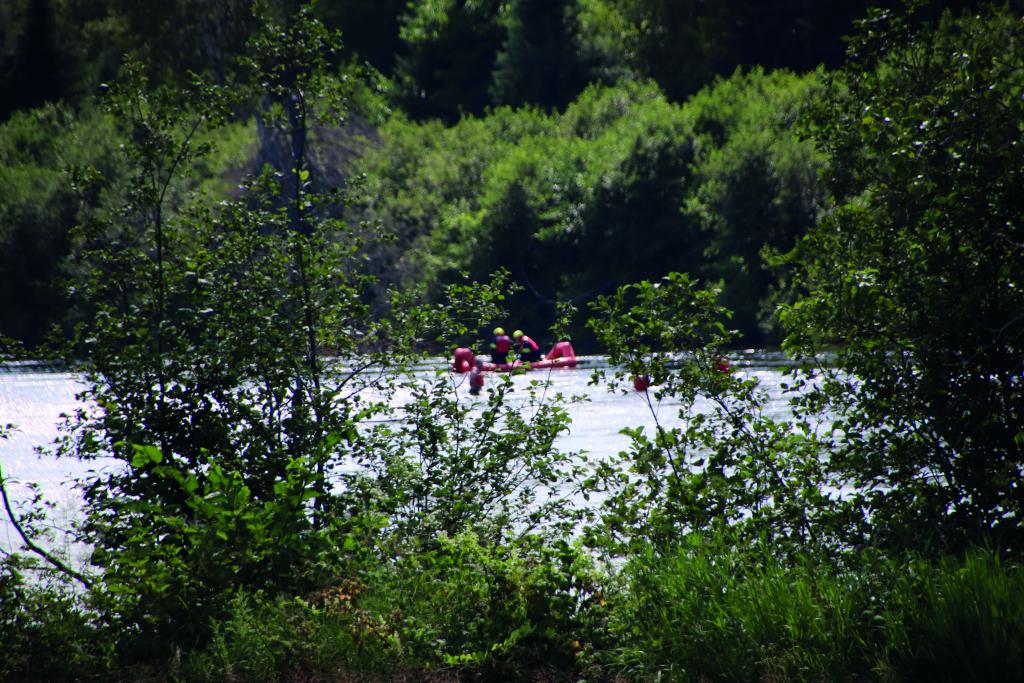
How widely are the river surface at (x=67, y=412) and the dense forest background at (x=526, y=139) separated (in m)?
2.80

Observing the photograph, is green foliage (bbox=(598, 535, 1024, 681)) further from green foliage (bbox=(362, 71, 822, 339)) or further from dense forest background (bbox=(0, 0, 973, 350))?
green foliage (bbox=(362, 71, 822, 339))

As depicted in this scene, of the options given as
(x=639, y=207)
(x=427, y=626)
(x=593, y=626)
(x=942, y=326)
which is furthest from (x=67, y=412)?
(x=639, y=207)

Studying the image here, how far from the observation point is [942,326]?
612 cm

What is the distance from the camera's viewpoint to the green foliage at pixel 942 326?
600 cm

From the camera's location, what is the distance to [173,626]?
5.44 metres

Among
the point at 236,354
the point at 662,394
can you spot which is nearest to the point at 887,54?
the point at 662,394

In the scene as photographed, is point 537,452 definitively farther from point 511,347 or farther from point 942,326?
point 942,326

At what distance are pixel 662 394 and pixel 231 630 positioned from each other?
103 inches

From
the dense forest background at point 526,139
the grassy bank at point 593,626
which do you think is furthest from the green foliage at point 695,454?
the dense forest background at point 526,139

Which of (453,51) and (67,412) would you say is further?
(453,51)

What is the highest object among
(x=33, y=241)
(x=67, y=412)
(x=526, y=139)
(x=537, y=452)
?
(x=526, y=139)

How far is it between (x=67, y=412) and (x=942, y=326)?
47.3 ft

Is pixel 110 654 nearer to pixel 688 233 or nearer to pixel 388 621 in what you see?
pixel 388 621

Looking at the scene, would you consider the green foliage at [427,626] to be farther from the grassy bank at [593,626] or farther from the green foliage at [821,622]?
the green foliage at [821,622]
